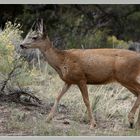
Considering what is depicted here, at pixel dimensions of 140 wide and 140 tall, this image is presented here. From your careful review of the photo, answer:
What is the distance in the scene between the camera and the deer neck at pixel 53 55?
13703 millimetres

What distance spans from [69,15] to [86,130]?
14.3 m

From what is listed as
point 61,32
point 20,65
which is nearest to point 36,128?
point 20,65

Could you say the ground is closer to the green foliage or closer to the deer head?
the green foliage

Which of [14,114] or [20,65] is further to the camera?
[20,65]

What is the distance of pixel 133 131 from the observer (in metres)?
12.9

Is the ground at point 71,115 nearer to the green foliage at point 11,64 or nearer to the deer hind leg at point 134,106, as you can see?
the deer hind leg at point 134,106

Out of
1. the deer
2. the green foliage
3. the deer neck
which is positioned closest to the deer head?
the deer

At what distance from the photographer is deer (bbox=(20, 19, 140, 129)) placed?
1345 centimetres

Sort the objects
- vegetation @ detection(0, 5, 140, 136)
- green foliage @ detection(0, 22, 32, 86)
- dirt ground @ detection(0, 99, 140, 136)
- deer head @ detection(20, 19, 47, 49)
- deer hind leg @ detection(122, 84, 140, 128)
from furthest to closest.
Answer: green foliage @ detection(0, 22, 32, 86)
deer head @ detection(20, 19, 47, 49)
deer hind leg @ detection(122, 84, 140, 128)
vegetation @ detection(0, 5, 140, 136)
dirt ground @ detection(0, 99, 140, 136)

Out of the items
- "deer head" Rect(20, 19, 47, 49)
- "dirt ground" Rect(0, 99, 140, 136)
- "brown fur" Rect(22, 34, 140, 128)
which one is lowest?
"dirt ground" Rect(0, 99, 140, 136)

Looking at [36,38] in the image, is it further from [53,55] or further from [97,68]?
[97,68]

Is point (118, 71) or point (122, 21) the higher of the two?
point (122, 21)

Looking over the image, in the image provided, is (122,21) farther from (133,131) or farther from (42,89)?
(133,131)

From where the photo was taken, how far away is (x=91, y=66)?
1357 centimetres
